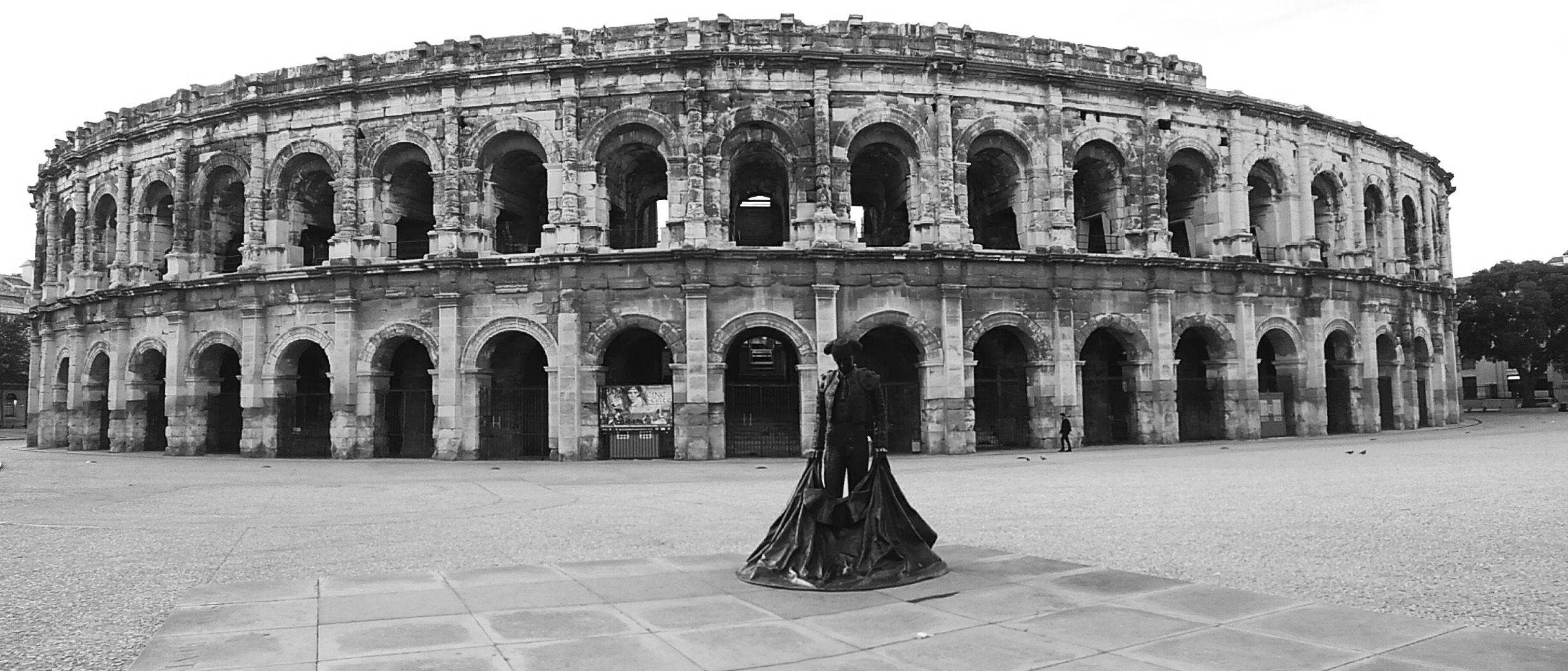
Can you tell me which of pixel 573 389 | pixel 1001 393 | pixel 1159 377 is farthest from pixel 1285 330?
pixel 573 389

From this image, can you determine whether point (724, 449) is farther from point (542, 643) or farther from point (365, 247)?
point (542, 643)

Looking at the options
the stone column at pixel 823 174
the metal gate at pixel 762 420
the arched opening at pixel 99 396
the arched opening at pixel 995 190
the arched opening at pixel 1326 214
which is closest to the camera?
the stone column at pixel 823 174

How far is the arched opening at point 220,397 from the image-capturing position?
85.6ft

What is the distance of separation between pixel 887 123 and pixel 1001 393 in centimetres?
802

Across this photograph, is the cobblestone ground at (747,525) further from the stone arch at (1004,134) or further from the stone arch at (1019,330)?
the stone arch at (1004,134)

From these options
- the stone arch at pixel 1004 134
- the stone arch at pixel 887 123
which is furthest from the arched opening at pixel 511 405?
the stone arch at pixel 1004 134

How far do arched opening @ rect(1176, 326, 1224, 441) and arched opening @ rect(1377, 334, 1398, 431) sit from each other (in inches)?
248

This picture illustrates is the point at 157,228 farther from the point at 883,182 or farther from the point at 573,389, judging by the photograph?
the point at 883,182

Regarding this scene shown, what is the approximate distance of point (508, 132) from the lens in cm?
2366

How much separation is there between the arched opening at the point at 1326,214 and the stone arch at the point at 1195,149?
4.40 meters

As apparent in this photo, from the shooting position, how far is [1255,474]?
15.4 m

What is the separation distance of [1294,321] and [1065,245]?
316 inches

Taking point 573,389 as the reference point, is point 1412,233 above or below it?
above

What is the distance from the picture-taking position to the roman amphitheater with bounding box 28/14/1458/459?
22672 millimetres
